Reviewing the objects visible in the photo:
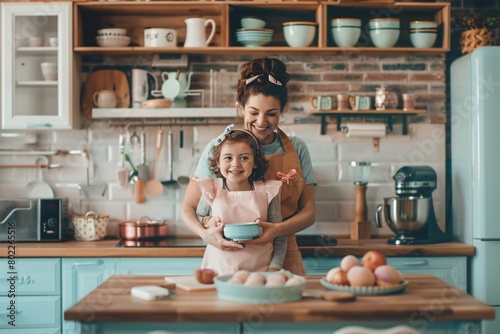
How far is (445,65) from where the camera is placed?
4.80 m

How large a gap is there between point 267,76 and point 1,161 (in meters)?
2.15

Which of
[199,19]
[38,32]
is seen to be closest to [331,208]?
[199,19]

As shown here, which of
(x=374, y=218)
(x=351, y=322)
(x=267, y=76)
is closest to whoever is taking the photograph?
(x=351, y=322)

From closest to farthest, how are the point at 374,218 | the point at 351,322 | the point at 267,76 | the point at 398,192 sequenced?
the point at 351,322 < the point at 267,76 < the point at 398,192 < the point at 374,218

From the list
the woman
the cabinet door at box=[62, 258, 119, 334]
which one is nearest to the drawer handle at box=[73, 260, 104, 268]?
the cabinet door at box=[62, 258, 119, 334]

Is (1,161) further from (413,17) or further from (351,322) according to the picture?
(351,322)

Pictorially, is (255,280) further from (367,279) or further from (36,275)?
(36,275)

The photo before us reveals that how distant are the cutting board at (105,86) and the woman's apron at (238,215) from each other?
1661mm

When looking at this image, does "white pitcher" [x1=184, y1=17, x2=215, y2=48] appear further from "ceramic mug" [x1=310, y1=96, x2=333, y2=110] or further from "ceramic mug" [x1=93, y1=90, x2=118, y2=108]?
"ceramic mug" [x1=310, y1=96, x2=333, y2=110]

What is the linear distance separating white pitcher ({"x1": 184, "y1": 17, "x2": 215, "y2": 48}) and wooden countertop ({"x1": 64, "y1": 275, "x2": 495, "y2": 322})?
90.5 inches

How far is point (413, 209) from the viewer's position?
4273 millimetres

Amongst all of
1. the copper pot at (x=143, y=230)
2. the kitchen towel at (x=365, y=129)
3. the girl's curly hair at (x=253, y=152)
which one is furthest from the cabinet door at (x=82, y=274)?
the kitchen towel at (x=365, y=129)

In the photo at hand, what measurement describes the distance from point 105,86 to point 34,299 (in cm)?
137

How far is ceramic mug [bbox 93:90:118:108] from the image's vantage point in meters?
4.57
